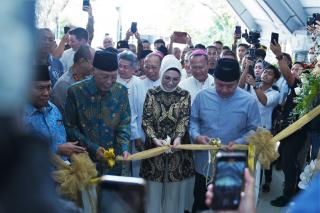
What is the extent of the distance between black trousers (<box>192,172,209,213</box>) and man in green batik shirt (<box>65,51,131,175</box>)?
935mm

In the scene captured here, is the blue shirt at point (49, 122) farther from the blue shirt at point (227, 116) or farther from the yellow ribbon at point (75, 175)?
the blue shirt at point (227, 116)

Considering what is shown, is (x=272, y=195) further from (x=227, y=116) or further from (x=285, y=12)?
(x=285, y=12)

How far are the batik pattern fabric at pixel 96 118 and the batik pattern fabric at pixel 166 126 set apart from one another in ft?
1.45

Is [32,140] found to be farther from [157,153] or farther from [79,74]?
[79,74]

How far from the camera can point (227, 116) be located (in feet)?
13.2

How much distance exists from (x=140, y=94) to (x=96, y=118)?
133 cm

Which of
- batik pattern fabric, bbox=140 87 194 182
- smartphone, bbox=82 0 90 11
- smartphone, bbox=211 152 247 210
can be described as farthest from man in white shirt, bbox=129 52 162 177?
smartphone, bbox=211 152 247 210

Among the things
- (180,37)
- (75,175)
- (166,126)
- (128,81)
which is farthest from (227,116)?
(180,37)

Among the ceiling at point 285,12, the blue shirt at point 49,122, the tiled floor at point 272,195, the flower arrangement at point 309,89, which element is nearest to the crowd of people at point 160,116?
the blue shirt at point 49,122

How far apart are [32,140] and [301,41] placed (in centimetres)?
1257

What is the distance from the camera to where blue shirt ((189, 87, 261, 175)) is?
4016mm

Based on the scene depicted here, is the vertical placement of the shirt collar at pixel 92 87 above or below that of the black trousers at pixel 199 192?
above

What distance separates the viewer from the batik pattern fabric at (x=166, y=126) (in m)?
4.07

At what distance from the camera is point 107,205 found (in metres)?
0.99
